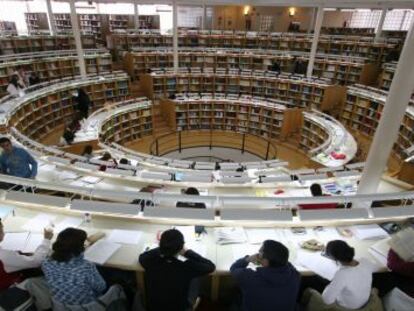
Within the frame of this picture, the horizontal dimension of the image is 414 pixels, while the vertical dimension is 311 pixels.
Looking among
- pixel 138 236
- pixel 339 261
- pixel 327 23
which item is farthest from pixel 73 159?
pixel 327 23

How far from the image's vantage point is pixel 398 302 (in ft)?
8.75

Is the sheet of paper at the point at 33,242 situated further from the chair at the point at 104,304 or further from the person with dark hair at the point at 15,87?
the person with dark hair at the point at 15,87

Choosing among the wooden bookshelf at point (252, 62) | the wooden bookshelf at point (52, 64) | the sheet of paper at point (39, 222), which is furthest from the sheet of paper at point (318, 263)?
the wooden bookshelf at point (252, 62)

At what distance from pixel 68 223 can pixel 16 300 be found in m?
1.32

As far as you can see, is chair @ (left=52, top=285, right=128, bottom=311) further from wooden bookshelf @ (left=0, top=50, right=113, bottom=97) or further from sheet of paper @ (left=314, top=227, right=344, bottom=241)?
wooden bookshelf @ (left=0, top=50, right=113, bottom=97)

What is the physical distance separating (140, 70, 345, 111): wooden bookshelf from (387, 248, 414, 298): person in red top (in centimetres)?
1176

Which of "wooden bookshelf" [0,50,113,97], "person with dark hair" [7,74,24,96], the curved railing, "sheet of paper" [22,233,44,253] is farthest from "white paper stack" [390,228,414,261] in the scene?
"wooden bookshelf" [0,50,113,97]

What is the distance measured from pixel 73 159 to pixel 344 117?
12.1 metres

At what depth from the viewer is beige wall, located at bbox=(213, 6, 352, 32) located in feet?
74.8

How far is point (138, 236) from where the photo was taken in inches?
143

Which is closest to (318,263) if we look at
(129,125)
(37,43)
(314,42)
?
(129,125)

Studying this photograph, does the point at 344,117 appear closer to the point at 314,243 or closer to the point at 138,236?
the point at 314,243

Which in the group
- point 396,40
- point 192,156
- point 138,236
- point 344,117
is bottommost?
point 192,156

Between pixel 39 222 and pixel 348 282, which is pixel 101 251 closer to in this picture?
pixel 39 222
